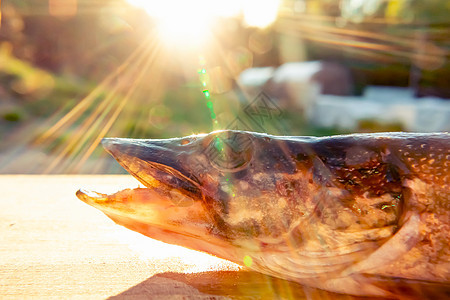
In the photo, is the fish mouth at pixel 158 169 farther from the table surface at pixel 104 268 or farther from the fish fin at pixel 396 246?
the fish fin at pixel 396 246

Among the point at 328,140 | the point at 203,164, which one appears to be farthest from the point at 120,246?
Answer: the point at 328,140

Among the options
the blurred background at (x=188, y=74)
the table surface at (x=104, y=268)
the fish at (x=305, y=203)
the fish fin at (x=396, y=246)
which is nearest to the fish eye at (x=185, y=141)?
the fish at (x=305, y=203)

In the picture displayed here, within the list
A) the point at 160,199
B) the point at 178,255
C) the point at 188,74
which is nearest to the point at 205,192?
the point at 160,199

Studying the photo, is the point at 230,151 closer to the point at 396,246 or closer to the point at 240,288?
the point at 240,288

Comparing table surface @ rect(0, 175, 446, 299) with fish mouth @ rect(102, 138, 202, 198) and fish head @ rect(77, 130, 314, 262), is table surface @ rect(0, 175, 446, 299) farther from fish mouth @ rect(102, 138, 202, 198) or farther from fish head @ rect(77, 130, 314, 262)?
fish mouth @ rect(102, 138, 202, 198)

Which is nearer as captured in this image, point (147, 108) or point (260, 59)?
point (147, 108)

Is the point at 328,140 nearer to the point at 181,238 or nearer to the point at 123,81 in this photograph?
the point at 181,238
